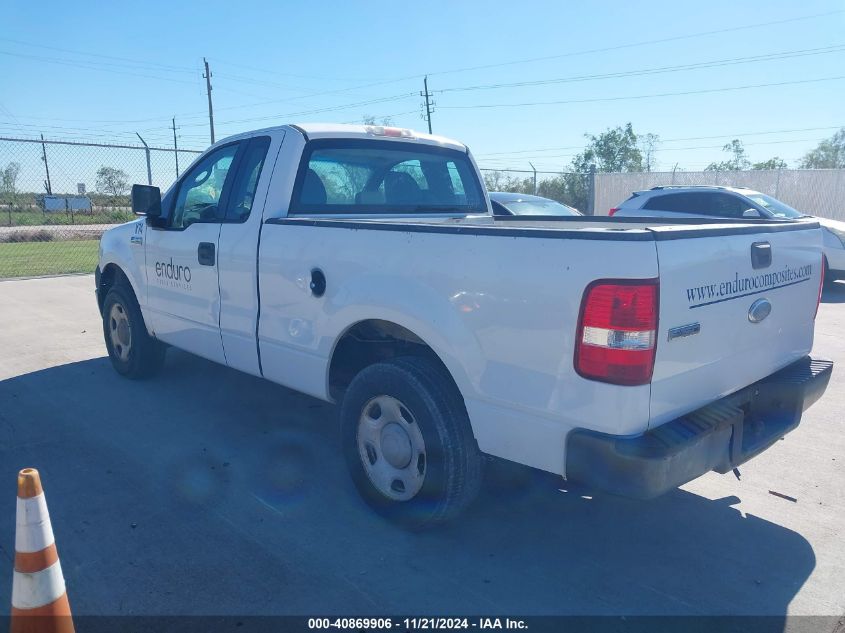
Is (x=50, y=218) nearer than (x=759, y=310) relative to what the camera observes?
No

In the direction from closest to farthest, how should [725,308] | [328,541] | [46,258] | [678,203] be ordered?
[725,308]
[328,541]
[678,203]
[46,258]

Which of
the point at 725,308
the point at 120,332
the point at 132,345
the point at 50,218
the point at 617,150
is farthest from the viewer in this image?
the point at 617,150

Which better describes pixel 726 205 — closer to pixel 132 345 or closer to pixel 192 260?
pixel 192 260

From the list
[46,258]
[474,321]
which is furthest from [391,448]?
[46,258]

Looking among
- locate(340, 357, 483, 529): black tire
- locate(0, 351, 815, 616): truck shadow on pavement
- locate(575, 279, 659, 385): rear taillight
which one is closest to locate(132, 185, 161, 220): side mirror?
locate(0, 351, 815, 616): truck shadow on pavement

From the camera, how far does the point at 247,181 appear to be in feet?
14.9

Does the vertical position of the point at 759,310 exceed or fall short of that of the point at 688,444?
it exceeds it

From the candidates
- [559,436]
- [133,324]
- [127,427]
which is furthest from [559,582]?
[133,324]

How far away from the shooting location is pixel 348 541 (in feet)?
11.1

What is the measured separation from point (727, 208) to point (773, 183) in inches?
519

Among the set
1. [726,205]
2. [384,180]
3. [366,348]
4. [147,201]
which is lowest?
[366,348]

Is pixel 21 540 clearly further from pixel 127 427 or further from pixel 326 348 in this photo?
pixel 127 427

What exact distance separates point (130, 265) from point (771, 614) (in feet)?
16.6

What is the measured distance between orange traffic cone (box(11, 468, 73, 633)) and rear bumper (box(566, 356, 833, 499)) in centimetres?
189
